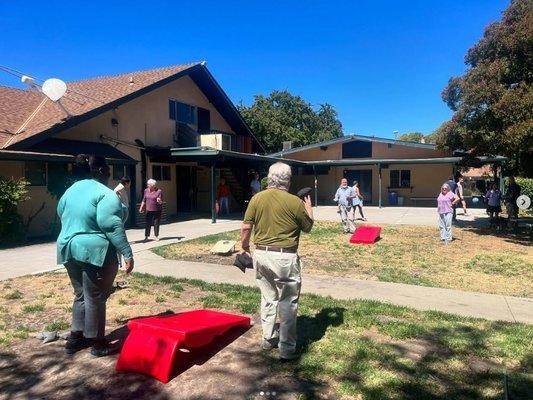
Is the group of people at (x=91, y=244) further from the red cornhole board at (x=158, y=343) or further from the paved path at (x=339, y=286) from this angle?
the paved path at (x=339, y=286)

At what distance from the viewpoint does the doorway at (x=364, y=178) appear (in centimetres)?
2975

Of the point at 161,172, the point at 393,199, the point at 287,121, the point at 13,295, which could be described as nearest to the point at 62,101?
the point at 161,172

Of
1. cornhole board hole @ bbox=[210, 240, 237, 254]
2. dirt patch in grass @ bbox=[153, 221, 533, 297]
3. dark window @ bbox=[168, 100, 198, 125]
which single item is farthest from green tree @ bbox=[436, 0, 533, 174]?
dark window @ bbox=[168, 100, 198, 125]

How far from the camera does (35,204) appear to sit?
13.1m

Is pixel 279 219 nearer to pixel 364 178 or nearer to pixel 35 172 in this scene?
pixel 35 172

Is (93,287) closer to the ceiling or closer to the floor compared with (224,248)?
closer to the ceiling

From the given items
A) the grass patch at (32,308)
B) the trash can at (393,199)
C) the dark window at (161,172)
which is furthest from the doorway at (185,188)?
the grass patch at (32,308)

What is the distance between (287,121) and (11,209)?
124 ft

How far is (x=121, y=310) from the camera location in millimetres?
5723

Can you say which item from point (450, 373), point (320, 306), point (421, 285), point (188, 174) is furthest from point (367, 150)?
point (450, 373)

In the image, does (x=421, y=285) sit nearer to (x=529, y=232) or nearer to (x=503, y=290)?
(x=503, y=290)

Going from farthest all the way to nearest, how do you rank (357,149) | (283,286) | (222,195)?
1. (357,149)
2. (222,195)
3. (283,286)

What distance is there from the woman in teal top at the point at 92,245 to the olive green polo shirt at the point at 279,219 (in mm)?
1195

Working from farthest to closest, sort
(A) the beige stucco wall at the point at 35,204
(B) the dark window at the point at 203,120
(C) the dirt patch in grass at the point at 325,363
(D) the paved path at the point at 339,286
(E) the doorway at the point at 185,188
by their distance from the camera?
(B) the dark window at the point at 203,120
(E) the doorway at the point at 185,188
(A) the beige stucco wall at the point at 35,204
(D) the paved path at the point at 339,286
(C) the dirt patch in grass at the point at 325,363
